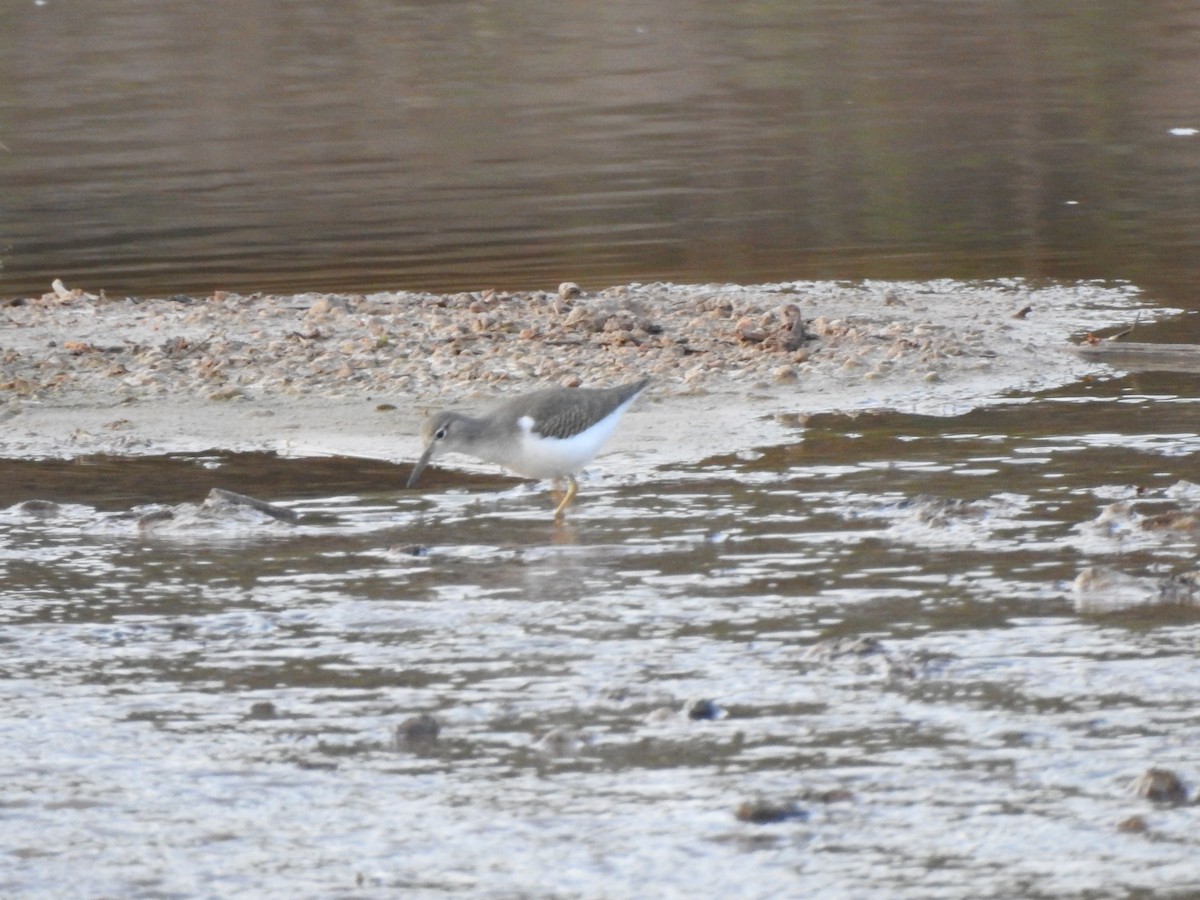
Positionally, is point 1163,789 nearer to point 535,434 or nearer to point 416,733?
point 416,733

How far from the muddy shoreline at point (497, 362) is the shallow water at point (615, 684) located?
1.24 metres

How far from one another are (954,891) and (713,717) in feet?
4.84

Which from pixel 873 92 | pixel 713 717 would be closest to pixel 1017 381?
pixel 713 717

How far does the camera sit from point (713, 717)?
660 cm

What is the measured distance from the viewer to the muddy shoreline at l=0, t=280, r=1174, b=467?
11.7m

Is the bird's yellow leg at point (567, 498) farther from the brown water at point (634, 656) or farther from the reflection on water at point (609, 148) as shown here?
the reflection on water at point (609, 148)

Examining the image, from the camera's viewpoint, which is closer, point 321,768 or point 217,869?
point 217,869

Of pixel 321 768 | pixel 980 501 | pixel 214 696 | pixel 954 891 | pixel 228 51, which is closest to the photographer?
pixel 954 891

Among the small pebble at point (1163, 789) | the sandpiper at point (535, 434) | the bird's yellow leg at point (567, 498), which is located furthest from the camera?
the bird's yellow leg at point (567, 498)

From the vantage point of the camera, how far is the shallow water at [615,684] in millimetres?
5582

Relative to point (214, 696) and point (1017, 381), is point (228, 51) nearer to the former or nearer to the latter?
point (1017, 381)

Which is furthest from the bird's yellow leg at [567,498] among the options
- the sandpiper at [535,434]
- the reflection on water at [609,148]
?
the reflection on water at [609,148]

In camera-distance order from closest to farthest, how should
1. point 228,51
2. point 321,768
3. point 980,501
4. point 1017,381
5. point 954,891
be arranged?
point 954,891 < point 321,768 < point 980,501 < point 1017,381 < point 228,51

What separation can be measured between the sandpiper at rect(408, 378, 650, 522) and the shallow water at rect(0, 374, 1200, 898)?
26 centimetres
